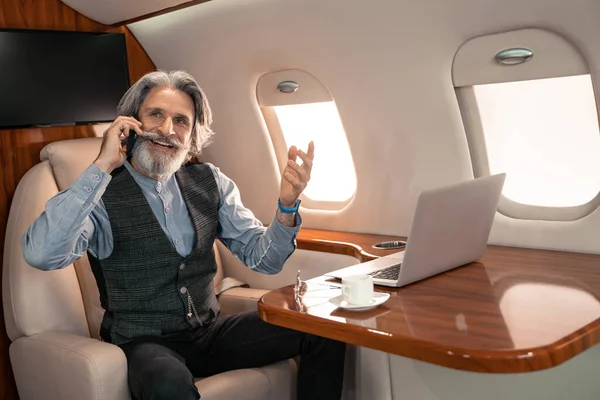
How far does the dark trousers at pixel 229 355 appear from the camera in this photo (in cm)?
251

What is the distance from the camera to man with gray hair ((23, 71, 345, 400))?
8.46 ft

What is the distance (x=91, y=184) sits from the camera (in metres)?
2.55

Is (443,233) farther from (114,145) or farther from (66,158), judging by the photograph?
(66,158)

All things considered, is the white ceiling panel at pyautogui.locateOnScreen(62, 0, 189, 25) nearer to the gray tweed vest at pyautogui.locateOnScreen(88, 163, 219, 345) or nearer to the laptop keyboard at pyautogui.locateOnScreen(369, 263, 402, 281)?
the gray tweed vest at pyautogui.locateOnScreen(88, 163, 219, 345)

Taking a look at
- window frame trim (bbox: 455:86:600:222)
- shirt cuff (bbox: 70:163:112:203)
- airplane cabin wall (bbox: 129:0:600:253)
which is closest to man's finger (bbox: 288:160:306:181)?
shirt cuff (bbox: 70:163:112:203)

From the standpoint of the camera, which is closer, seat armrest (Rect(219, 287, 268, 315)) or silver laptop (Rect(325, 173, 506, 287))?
silver laptop (Rect(325, 173, 506, 287))

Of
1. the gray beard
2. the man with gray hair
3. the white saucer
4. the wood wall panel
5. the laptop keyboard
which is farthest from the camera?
the wood wall panel

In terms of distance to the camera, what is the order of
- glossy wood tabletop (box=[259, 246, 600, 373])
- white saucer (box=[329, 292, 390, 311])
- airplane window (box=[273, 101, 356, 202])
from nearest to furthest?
glossy wood tabletop (box=[259, 246, 600, 373]) < white saucer (box=[329, 292, 390, 311]) < airplane window (box=[273, 101, 356, 202])

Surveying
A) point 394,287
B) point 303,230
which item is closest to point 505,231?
point 394,287

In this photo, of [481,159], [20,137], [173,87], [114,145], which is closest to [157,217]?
[114,145]

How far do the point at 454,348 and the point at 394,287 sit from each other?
0.57 meters

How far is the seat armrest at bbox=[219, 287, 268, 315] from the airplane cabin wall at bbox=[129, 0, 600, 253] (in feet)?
1.89

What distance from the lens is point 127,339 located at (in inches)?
110

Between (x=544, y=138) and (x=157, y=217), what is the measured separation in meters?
1.58
